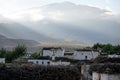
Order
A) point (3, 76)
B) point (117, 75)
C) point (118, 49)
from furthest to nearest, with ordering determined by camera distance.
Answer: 1. point (118, 49)
2. point (3, 76)
3. point (117, 75)

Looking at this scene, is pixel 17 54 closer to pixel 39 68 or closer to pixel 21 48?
pixel 21 48

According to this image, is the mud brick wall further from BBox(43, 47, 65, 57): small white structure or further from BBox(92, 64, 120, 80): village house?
BBox(43, 47, 65, 57): small white structure

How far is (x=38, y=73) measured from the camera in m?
19.8

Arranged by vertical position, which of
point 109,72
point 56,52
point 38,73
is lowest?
point 38,73

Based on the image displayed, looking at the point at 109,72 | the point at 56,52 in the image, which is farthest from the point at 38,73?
the point at 56,52

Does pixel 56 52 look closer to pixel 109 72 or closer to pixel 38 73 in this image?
pixel 38 73

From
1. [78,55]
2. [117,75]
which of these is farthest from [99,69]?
[78,55]

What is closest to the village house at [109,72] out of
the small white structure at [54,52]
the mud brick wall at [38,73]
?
the mud brick wall at [38,73]

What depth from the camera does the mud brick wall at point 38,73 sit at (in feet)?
64.3

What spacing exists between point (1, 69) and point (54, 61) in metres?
29.0

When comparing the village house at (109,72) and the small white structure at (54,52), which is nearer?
the village house at (109,72)

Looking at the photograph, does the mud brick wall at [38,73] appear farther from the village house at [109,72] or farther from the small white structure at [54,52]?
the small white structure at [54,52]

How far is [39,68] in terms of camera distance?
19906mm

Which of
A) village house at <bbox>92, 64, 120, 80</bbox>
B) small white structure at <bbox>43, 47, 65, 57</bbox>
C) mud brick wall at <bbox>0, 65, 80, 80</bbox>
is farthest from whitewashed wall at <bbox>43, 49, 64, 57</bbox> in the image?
village house at <bbox>92, 64, 120, 80</bbox>
